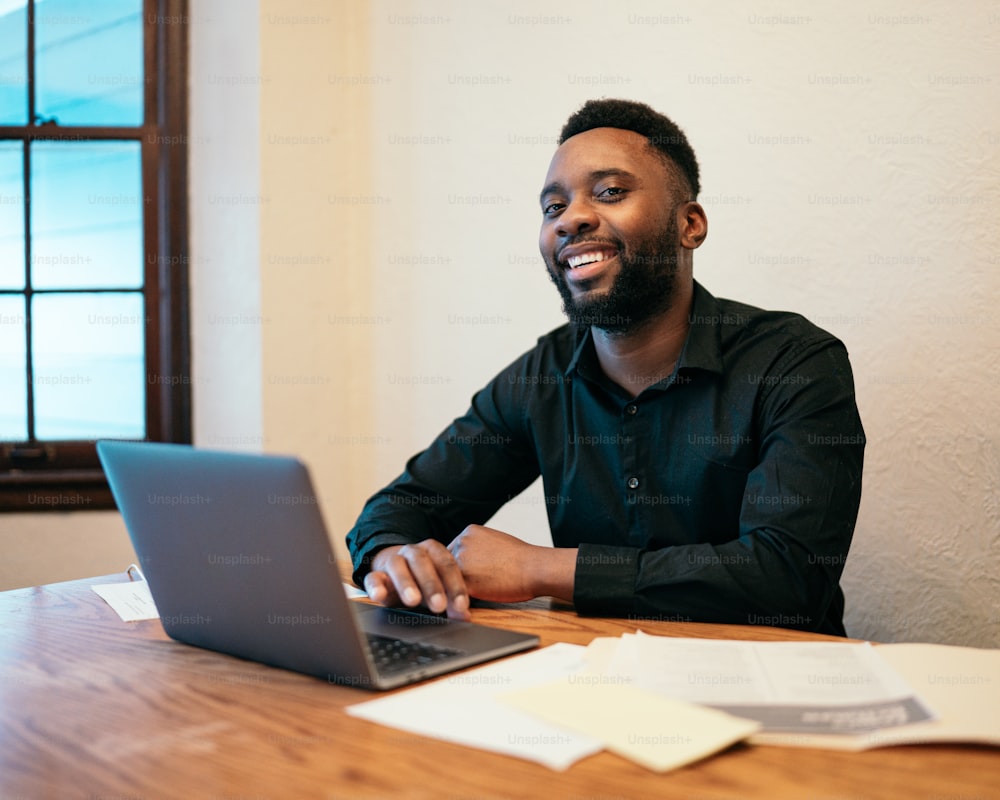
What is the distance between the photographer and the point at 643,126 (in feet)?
5.62

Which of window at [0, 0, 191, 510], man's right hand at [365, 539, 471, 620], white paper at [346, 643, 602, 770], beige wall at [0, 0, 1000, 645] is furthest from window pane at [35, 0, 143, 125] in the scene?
white paper at [346, 643, 602, 770]

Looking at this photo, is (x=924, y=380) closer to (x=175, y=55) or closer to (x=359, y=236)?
(x=359, y=236)

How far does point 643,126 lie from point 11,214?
1.81 metres

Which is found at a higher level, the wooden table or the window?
the window

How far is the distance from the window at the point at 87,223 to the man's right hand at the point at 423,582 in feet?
5.21

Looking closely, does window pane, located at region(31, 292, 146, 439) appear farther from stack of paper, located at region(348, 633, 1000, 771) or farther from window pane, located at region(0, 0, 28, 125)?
stack of paper, located at region(348, 633, 1000, 771)

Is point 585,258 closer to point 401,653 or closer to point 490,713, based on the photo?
point 401,653

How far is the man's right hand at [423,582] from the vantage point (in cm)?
121

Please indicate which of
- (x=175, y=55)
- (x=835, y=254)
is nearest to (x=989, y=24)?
(x=835, y=254)

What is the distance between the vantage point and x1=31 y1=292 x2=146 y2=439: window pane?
265cm

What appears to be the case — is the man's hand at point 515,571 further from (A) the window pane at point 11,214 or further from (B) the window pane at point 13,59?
(B) the window pane at point 13,59

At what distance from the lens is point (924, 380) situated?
180 cm

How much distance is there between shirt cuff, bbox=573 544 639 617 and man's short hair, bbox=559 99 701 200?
0.79 m

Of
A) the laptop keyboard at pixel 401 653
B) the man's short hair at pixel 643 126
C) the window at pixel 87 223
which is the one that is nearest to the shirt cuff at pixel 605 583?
the laptop keyboard at pixel 401 653
